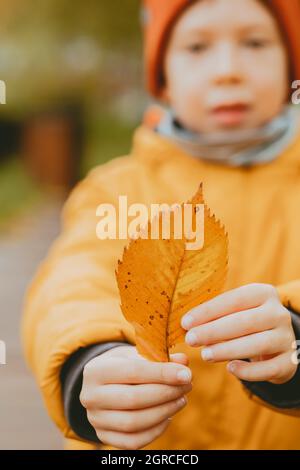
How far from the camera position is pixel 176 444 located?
49 centimetres

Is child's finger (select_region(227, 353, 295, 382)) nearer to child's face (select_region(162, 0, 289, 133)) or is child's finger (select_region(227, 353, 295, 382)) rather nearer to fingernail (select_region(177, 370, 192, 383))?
fingernail (select_region(177, 370, 192, 383))

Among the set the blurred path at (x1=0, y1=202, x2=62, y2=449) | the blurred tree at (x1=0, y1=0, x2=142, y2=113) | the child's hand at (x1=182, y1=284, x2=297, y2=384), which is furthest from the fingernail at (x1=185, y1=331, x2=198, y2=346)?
the blurred tree at (x1=0, y1=0, x2=142, y2=113)

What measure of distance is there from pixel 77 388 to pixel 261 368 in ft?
0.33

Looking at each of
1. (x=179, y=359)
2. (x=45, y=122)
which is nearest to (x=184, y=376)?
(x=179, y=359)

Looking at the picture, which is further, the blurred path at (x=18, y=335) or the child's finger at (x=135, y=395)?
the blurred path at (x=18, y=335)

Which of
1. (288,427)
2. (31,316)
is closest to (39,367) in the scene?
(31,316)

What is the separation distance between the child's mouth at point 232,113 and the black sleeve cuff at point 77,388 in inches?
7.4

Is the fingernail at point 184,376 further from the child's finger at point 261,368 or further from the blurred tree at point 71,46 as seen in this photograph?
the blurred tree at point 71,46

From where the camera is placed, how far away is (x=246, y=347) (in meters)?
0.33

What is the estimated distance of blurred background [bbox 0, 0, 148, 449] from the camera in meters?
0.91

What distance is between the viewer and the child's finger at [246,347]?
0.32m

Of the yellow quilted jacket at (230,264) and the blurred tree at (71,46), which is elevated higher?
the blurred tree at (71,46)

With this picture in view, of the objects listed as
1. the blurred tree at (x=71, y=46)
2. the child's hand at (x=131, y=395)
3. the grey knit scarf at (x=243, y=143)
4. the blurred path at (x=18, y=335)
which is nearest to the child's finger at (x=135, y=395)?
the child's hand at (x=131, y=395)

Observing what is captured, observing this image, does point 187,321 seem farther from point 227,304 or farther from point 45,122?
point 45,122
